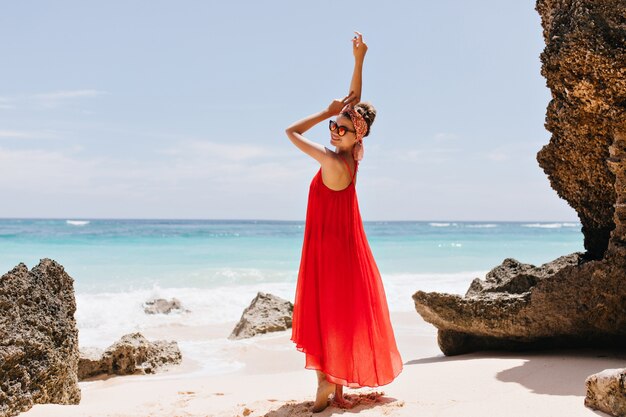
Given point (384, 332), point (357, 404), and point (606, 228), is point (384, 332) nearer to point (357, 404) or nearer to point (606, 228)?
point (357, 404)

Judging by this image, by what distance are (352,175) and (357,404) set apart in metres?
1.56

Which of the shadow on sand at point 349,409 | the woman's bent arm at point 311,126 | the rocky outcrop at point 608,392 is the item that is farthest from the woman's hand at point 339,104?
the rocky outcrop at point 608,392

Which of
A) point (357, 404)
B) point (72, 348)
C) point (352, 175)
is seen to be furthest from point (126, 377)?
point (352, 175)

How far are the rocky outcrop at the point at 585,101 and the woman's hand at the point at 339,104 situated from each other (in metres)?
1.81

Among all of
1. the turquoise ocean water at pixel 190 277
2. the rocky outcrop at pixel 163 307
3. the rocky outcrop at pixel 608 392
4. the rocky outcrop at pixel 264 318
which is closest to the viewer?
the rocky outcrop at pixel 608 392

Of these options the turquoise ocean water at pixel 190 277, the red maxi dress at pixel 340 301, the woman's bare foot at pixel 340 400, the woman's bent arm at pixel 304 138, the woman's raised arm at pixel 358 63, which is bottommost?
the turquoise ocean water at pixel 190 277

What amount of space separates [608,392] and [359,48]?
8.79 ft

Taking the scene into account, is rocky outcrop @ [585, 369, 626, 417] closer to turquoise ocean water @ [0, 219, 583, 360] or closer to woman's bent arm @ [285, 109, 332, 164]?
woman's bent arm @ [285, 109, 332, 164]

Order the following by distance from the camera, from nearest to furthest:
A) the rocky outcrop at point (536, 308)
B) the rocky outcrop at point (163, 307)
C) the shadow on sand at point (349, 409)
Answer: the shadow on sand at point (349, 409), the rocky outcrop at point (536, 308), the rocky outcrop at point (163, 307)

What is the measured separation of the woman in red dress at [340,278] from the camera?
4.10 m

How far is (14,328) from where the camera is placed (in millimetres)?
4250

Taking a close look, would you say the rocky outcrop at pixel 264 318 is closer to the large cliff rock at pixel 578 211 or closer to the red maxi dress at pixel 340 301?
the large cliff rock at pixel 578 211

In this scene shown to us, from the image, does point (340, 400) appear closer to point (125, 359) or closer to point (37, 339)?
point (37, 339)

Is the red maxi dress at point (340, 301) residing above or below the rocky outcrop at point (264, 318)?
above
